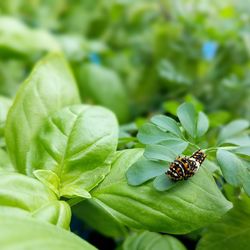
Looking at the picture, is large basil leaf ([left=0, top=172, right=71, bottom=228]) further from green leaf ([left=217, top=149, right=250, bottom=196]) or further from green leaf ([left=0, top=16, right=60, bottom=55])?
green leaf ([left=0, top=16, right=60, bottom=55])

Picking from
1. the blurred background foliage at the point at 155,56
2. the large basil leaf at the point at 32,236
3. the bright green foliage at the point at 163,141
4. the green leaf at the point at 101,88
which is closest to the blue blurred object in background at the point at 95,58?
the blurred background foliage at the point at 155,56

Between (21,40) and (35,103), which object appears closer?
(35,103)

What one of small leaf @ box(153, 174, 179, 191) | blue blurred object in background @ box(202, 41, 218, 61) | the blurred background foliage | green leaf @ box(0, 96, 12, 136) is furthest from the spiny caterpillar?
blue blurred object in background @ box(202, 41, 218, 61)

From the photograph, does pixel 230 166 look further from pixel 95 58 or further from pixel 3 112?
pixel 95 58

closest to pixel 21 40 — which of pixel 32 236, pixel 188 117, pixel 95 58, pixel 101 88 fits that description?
pixel 101 88

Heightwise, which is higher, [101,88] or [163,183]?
[163,183]

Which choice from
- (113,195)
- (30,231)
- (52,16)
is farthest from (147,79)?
(30,231)
